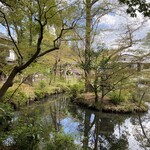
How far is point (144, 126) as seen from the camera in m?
12.8

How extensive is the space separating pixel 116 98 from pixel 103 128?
16.5 feet

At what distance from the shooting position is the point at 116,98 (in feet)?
55.2

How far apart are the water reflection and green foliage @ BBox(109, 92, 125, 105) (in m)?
1.73

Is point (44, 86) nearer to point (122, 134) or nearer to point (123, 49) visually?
point (123, 49)

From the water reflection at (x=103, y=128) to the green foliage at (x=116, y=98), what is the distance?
1727mm

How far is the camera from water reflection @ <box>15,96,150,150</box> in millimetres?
9367

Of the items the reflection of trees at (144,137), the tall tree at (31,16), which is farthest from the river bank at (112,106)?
the tall tree at (31,16)

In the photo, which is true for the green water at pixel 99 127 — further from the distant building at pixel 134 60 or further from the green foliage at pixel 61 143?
the distant building at pixel 134 60

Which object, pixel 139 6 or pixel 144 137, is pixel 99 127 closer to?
pixel 144 137

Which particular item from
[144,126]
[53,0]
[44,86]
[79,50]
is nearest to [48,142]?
[53,0]

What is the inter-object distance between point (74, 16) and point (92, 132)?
19.2 ft

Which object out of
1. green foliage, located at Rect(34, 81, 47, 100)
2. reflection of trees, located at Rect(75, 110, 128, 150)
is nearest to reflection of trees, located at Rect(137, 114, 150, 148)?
reflection of trees, located at Rect(75, 110, 128, 150)

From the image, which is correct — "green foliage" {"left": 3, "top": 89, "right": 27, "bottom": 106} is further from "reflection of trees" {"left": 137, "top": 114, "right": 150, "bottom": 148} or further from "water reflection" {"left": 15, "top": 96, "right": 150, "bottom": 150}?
"reflection of trees" {"left": 137, "top": 114, "right": 150, "bottom": 148}

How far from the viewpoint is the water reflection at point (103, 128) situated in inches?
369
